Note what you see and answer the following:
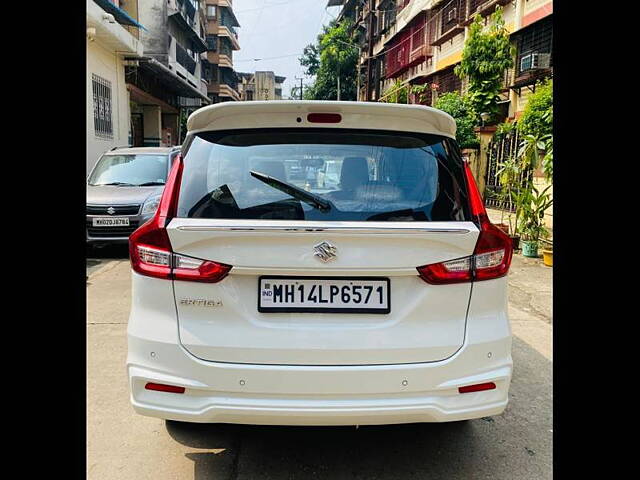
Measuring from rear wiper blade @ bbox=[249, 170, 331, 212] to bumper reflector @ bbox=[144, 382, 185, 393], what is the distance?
3.11ft

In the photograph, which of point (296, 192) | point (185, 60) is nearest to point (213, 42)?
point (185, 60)

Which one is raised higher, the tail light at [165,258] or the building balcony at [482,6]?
the building balcony at [482,6]

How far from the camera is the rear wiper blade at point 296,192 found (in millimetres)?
2301

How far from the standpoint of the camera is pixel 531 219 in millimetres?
8461

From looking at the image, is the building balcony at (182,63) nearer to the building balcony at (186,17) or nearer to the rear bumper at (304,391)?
the building balcony at (186,17)

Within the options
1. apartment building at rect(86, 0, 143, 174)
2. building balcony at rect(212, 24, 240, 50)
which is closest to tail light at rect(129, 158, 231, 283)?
apartment building at rect(86, 0, 143, 174)

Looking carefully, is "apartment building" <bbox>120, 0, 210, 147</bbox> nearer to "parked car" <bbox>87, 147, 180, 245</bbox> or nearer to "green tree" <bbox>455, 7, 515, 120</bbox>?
"parked car" <bbox>87, 147, 180, 245</bbox>

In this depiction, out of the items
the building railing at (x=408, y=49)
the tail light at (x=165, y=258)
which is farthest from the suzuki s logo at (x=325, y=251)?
the building railing at (x=408, y=49)

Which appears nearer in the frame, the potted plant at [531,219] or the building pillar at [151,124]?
the potted plant at [531,219]

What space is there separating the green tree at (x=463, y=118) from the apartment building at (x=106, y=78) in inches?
380

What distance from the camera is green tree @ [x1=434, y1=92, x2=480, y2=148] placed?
15.1 meters
